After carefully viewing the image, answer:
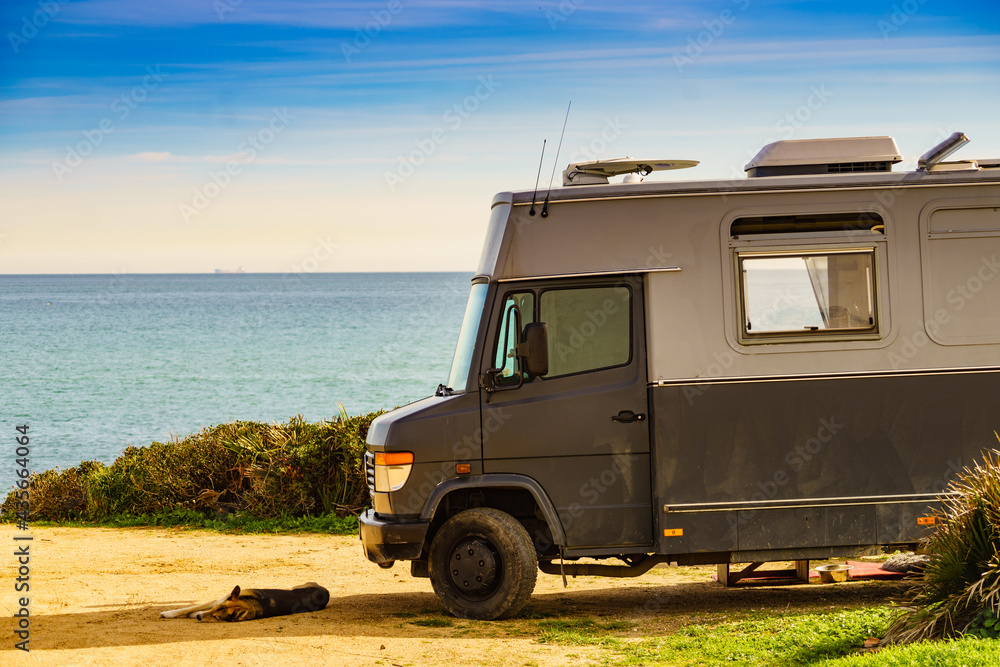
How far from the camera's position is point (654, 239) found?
26.8 ft

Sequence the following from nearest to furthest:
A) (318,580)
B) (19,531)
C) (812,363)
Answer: (812,363), (318,580), (19,531)

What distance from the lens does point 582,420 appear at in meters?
8.04

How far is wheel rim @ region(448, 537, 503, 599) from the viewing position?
8.12 m

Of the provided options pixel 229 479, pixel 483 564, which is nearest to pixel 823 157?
pixel 483 564

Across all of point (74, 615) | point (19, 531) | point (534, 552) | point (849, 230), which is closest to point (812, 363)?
point (849, 230)

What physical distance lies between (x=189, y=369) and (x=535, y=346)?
47094mm

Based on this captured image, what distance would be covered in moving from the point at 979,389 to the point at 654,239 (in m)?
2.91

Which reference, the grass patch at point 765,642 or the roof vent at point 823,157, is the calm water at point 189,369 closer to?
the grass patch at point 765,642

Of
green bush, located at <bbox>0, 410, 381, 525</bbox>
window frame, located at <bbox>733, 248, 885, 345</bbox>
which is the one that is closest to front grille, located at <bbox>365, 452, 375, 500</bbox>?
window frame, located at <bbox>733, 248, 885, 345</bbox>

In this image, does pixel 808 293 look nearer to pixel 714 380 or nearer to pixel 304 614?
pixel 714 380

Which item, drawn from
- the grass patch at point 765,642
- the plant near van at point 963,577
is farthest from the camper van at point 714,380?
the plant near van at point 963,577

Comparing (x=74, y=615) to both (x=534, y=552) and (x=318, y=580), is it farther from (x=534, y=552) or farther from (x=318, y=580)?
(x=534, y=552)

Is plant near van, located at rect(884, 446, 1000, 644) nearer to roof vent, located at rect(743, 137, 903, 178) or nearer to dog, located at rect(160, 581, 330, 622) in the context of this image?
roof vent, located at rect(743, 137, 903, 178)

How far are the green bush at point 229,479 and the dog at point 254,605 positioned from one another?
14.8 feet
